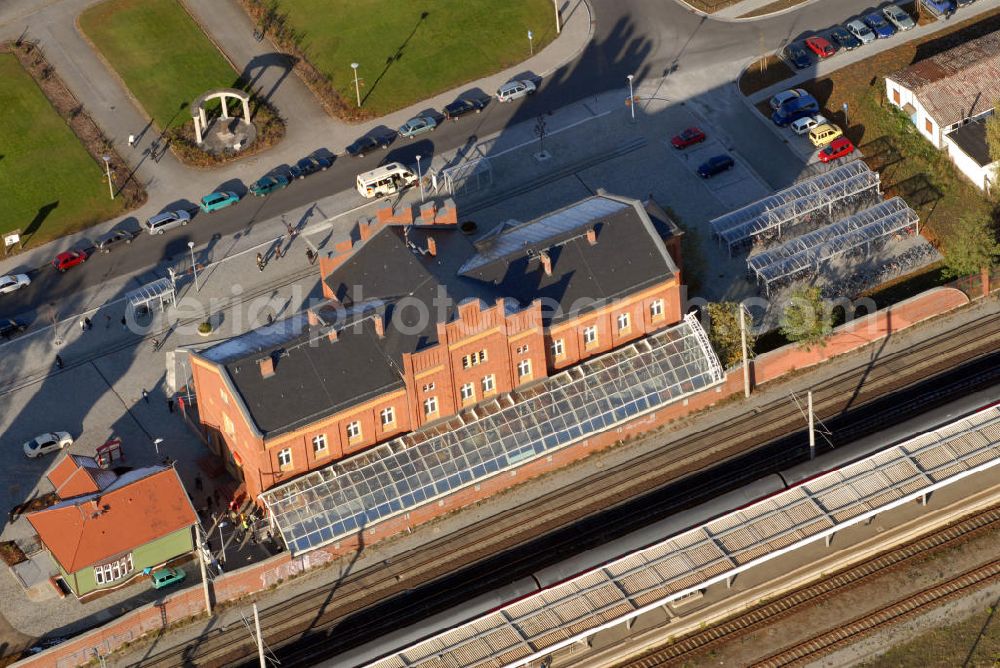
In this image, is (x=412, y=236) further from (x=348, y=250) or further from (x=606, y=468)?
(x=606, y=468)

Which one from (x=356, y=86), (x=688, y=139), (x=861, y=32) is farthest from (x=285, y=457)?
(x=861, y=32)

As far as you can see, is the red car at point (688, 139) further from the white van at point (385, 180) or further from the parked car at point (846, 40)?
the white van at point (385, 180)

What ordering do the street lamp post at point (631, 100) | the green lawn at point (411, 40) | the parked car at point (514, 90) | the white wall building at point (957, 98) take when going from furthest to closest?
the green lawn at point (411, 40), the parked car at point (514, 90), the street lamp post at point (631, 100), the white wall building at point (957, 98)

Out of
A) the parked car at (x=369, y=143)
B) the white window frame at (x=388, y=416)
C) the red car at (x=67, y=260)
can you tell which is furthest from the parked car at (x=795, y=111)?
the red car at (x=67, y=260)

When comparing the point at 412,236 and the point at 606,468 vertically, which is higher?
the point at 412,236

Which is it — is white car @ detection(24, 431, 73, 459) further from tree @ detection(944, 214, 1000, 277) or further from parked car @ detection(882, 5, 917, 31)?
parked car @ detection(882, 5, 917, 31)

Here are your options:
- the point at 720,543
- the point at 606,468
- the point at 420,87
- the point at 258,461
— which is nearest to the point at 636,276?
the point at 606,468

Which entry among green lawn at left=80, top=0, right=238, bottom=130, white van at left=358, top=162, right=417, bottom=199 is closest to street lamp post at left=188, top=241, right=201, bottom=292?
white van at left=358, top=162, right=417, bottom=199
